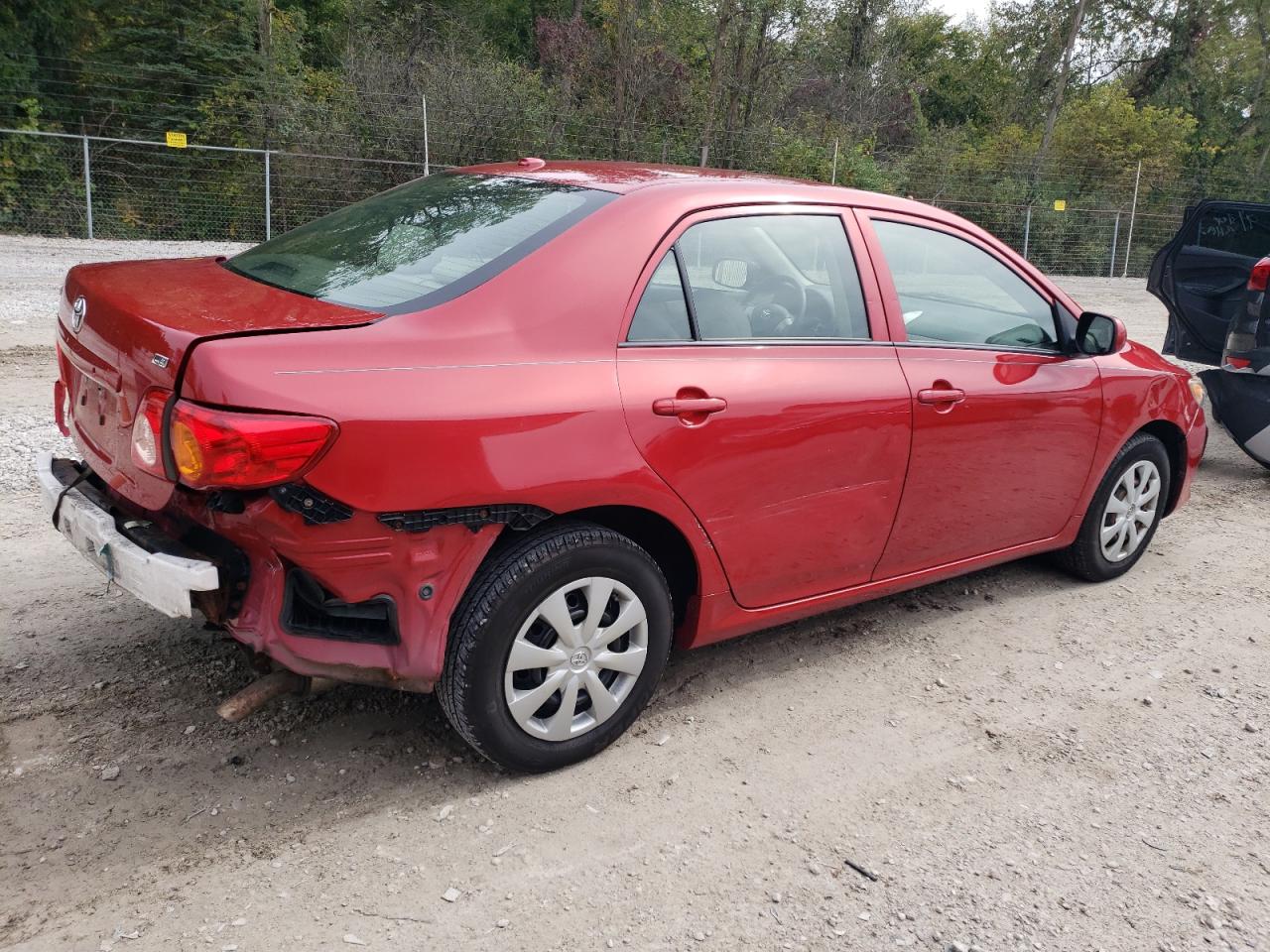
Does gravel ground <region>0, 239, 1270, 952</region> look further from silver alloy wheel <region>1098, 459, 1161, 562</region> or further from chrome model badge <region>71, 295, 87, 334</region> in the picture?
chrome model badge <region>71, 295, 87, 334</region>

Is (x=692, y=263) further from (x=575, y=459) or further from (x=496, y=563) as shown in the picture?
(x=496, y=563)

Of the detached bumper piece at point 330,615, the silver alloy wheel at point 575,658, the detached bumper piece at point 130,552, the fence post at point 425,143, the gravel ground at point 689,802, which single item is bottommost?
the gravel ground at point 689,802

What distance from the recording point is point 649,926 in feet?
8.41

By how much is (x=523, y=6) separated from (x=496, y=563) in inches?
1445

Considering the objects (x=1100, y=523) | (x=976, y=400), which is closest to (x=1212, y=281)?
(x=1100, y=523)

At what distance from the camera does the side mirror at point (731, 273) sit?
339 cm

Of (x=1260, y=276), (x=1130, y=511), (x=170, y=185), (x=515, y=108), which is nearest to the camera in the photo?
(x=1130, y=511)

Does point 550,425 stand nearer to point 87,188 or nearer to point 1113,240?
point 87,188

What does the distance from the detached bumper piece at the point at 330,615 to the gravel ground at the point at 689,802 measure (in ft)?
1.74

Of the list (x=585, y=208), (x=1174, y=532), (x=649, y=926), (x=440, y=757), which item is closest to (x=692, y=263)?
(x=585, y=208)

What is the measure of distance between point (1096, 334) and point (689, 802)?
2.59 meters

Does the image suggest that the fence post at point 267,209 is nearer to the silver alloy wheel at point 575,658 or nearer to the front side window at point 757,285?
the front side window at point 757,285

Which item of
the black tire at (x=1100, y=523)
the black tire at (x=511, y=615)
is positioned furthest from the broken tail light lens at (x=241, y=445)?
the black tire at (x=1100, y=523)

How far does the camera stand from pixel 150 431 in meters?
2.63
